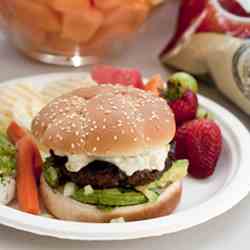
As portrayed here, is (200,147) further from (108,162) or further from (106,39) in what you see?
(106,39)

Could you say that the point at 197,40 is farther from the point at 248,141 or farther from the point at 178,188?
the point at 178,188

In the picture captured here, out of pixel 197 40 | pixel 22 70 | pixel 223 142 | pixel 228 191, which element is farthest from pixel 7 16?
pixel 228 191

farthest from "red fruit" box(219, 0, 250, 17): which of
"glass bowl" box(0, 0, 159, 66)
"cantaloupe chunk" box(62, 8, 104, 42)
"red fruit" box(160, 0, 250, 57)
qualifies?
"cantaloupe chunk" box(62, 8, 104, 42)

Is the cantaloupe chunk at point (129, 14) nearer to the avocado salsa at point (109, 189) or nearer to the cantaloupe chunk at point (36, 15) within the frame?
the cantaloupe chunk at point (36, 15)

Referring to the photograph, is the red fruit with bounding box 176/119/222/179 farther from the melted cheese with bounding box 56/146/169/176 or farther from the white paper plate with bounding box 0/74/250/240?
the melted cheese with bounding box 56/146/169/176

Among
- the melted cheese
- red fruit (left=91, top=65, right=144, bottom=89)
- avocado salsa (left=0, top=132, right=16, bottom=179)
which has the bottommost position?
avocado salsa (left=0, top=132, right=16, bottom=179)

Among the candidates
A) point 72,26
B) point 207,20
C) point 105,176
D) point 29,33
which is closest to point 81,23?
point 72,26
